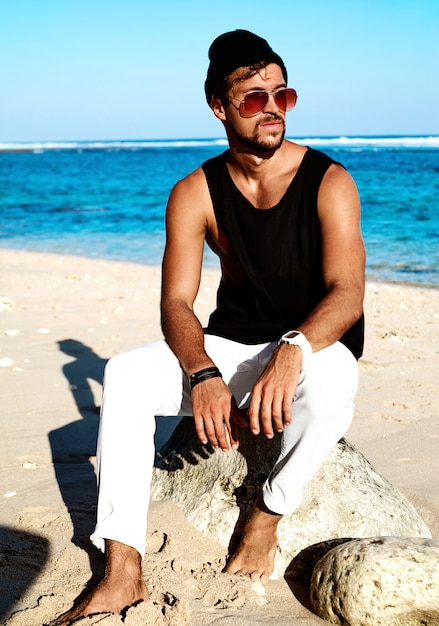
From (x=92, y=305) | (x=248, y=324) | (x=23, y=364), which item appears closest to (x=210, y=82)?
(x=248, y=324)

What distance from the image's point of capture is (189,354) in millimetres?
3279

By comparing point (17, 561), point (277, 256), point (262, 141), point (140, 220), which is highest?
point (262, 141)

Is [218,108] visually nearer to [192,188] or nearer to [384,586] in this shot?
[192,188]

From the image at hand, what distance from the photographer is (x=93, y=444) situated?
15.8ft

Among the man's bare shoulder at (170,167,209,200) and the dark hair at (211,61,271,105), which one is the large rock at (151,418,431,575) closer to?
the man's bare shoulder at (170,167,209,200)

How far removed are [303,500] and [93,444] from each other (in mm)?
1816

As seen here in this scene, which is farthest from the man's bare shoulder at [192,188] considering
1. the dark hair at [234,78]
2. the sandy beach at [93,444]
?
the sandy beach at [93,444]

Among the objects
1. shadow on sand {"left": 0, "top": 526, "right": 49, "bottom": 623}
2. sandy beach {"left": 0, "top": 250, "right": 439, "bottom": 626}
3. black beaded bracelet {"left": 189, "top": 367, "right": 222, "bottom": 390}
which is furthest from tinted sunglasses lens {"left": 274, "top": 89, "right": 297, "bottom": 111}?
shadow on sand {"left": 0, "top": 526, "right": 49, "bottom": 623}

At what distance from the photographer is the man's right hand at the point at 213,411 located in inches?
121

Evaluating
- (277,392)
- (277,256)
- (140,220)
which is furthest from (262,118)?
(140,220)

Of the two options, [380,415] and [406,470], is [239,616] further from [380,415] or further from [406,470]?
[380,415]

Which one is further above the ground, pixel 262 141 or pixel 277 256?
pixel 262 141

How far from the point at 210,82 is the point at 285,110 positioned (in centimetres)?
42

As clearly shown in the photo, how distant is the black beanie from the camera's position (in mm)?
3592
